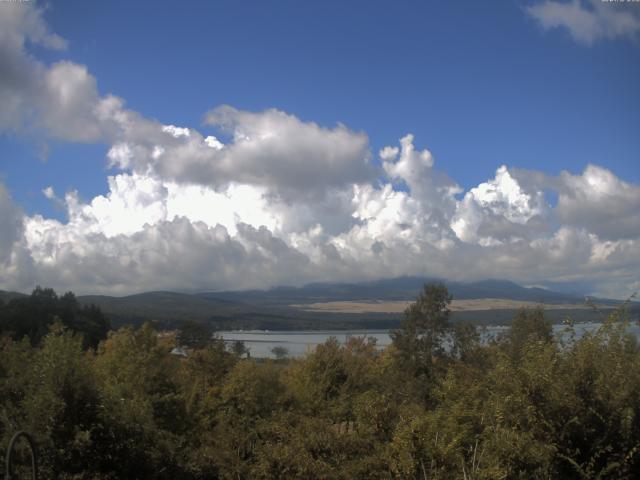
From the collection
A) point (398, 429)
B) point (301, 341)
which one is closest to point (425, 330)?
point (398, 429)

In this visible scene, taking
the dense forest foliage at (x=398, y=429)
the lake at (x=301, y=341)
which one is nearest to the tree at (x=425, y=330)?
the lake at (x=301, y=341)

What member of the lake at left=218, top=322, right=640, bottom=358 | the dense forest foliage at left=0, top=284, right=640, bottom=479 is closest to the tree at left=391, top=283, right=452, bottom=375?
the lake at left=218, top=322, right=640, bottom=358

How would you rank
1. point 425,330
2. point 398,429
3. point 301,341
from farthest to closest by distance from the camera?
1. point 301,341
2. point 425,330
3. point 398,429

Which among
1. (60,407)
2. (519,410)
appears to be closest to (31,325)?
(60,407)

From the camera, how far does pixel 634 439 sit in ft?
40.5

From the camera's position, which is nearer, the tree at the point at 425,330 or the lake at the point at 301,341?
the lake at the point at 301,341

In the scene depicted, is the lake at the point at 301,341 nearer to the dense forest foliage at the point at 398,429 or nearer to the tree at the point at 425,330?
the dense forest foliage at the point at 398,429

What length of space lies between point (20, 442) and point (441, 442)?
8691 mm

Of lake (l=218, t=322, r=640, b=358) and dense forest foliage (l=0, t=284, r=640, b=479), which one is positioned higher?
dense forest foliage (l=0, t=284, r=640, b=479)

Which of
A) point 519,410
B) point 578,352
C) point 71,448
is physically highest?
point 578,352

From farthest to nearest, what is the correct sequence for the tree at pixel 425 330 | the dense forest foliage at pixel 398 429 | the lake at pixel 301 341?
the tree at pixel 425 330 → the lake at pixel 301 341 → the dense forest foliage at pixel 398 429

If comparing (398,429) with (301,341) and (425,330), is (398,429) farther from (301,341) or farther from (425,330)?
(301,341)

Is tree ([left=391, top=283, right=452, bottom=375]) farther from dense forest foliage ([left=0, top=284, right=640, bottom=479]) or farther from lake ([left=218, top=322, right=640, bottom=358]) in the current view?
dense forest foliage ([left=0, top=284, right=640, bottom=479])

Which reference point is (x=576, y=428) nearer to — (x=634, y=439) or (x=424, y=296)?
(x=634, y=439)
